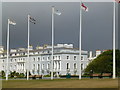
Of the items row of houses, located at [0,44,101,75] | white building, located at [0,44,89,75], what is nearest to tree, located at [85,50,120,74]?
row of houses, located at [0,44,101,75]

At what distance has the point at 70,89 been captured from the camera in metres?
21.2

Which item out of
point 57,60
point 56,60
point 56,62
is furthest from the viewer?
point 56,62

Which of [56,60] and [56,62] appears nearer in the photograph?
[56,60]

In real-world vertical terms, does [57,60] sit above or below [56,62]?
above

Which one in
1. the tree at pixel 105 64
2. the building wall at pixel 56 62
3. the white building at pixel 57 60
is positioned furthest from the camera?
the white building at pixel 57 60

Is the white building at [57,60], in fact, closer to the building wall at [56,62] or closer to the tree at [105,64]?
the building wall at [56,62]

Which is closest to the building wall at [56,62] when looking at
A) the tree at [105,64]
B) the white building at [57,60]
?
the white building at [57,60]

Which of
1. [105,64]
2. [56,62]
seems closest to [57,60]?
[56,62]

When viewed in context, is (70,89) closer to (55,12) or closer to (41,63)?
(55,12)

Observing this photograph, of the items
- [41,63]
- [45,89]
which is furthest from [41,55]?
[45,89]

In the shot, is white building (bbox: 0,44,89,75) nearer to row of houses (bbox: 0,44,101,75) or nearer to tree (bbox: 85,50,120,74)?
row of houses (bbox: 0,44,101,75)

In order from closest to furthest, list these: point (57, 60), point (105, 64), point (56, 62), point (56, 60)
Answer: point (105, 64)
point (57, 60)
point (56, 60)
point (56, 62)

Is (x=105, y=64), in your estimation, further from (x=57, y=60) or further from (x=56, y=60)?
(x=56, y=60)

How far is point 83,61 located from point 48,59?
15.2 m
